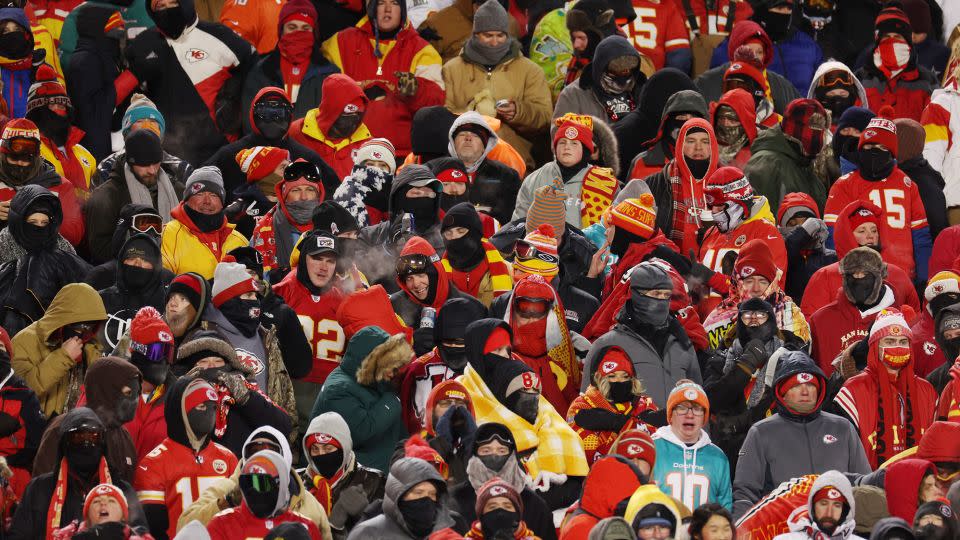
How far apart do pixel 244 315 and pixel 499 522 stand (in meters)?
3.20

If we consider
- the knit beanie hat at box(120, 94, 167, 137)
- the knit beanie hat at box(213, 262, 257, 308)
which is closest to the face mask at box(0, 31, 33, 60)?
the knit beanie hat at box(120, 94, 167, 137)

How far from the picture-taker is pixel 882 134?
19.3 meters

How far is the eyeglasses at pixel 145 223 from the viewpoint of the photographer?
17875mm

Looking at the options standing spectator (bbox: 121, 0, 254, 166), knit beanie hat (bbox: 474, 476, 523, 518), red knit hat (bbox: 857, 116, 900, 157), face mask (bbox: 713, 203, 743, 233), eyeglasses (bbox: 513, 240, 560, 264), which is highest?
knit beanie hat (bbox: 474, 476, 523, 518)

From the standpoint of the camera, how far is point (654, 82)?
799 inches

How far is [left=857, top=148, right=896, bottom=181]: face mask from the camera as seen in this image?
62.8 ft

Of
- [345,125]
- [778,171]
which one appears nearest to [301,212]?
[345,125]

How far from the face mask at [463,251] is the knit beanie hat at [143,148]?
2.34 meters

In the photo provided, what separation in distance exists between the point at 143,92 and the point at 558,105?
325 cm

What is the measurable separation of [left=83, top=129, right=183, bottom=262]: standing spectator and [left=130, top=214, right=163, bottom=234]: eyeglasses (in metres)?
0.56

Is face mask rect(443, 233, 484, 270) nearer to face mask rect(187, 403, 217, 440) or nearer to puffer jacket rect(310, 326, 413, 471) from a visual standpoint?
puffer jacket rect(310, 326, 413, 471)

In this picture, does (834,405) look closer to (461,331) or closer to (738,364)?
(738,364)

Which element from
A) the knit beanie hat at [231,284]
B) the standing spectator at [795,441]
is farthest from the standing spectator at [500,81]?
the standing spectator at [795,441]

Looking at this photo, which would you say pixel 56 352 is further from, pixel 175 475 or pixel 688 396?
pixel 688 396
